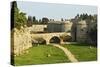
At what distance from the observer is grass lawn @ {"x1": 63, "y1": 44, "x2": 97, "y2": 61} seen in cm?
288

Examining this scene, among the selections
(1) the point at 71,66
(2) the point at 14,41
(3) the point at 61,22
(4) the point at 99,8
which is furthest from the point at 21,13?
(4) the point at 99,8

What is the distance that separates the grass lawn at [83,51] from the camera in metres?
2.88

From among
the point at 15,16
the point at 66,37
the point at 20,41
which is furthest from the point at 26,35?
the point at 66,37

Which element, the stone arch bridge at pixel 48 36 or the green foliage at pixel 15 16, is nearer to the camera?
→ the green foliage at pixel 15 16

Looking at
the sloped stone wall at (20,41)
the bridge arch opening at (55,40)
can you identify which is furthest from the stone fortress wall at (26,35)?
the bridge arch opening at (55,40)

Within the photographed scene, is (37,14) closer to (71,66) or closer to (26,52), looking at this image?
(26,52)

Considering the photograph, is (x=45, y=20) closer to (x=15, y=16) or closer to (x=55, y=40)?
(x=55, y=40)

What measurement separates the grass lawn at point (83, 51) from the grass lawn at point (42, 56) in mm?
151

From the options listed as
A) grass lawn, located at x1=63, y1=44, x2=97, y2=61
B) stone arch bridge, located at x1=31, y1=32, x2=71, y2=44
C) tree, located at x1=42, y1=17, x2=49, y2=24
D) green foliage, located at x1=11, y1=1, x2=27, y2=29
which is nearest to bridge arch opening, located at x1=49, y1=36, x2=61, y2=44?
stone arch bridge, located at x1=31, y1=32, x2=71, y2=44

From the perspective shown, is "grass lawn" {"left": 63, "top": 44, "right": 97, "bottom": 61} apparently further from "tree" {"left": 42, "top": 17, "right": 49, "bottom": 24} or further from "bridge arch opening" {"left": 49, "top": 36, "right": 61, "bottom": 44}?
"tree" {"left": 42, "top": 17, "right": 49, "bottom": 24}

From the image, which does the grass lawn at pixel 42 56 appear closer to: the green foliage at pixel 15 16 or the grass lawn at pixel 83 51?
the grass lawn at pixel 83 51

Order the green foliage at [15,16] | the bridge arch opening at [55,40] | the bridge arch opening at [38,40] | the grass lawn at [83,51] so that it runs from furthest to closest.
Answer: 1. the grass lawn at [83,51]
2. the bridge arch opening at [55,40]
3. the bridge arch opening at [38,40]
4. the green foliage at [15,16]

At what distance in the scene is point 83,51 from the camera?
2.94m

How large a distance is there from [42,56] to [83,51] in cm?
59
